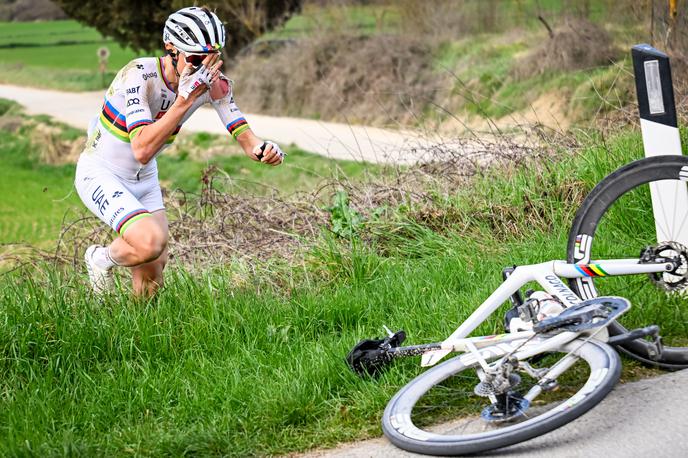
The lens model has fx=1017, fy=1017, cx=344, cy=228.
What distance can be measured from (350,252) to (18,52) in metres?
53.2

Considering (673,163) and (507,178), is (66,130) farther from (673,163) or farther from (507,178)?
(673,163)

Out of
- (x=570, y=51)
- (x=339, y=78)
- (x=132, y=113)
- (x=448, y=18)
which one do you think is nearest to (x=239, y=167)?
(x=339, y=78)

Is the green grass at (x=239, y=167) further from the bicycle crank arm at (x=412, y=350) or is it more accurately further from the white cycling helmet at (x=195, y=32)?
the bicycle crank arm at (x=412, y=350)

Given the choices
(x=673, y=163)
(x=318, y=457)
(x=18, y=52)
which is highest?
(x=673, y=163)

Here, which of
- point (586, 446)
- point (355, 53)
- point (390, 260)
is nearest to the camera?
point (586, 446)

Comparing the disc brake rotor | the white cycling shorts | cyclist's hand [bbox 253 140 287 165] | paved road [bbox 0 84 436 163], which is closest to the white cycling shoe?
the white cycling shorts

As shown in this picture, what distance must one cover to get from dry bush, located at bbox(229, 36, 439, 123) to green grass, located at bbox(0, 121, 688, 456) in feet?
43.4

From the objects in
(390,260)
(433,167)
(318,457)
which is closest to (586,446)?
(318,457)

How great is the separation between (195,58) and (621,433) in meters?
3.48

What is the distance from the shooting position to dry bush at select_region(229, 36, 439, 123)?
2205 cm

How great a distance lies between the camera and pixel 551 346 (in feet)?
14.2

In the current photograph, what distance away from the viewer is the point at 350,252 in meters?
6.89

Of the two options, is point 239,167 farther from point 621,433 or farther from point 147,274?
point 621,433

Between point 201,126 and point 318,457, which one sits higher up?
point 318,457
